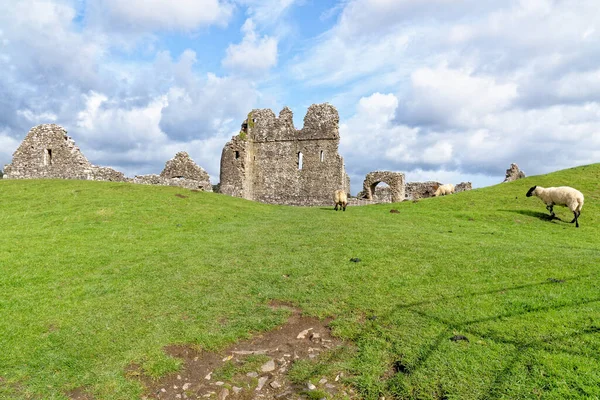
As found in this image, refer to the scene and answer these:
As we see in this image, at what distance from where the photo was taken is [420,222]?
22062mm

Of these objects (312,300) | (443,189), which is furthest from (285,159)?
(312,300)

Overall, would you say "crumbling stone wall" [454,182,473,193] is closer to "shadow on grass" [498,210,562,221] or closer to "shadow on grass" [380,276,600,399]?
"shadow on grass" [498,210,562,221]

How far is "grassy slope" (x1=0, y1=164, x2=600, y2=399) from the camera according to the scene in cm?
612

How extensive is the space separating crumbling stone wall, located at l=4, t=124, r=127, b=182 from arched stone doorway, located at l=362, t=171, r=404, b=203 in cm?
2814

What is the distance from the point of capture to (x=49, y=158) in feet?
115

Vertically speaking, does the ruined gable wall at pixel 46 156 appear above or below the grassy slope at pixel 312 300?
above

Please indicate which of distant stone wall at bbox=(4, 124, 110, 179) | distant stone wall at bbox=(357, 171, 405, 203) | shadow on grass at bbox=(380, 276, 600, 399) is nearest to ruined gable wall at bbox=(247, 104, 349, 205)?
distant stone wall at bbox=(357, 171, 405, 203)

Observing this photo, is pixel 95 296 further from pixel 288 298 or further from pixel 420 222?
pixel 420 222

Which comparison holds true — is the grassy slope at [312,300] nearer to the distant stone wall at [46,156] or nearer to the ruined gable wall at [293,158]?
the distant stone wall at [46,156]

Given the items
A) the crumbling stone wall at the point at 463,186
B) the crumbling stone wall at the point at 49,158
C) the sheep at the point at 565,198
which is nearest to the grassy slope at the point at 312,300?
the sheep at the point at 565,198

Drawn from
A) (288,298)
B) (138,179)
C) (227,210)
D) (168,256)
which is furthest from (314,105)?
(288,298)

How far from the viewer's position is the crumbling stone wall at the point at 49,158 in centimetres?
3409

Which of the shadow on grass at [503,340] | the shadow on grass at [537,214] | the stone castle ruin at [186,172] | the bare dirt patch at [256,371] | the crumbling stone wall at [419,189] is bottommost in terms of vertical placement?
the bare dirt patch at [256,371]

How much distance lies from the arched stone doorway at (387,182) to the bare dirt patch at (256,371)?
130 ft
